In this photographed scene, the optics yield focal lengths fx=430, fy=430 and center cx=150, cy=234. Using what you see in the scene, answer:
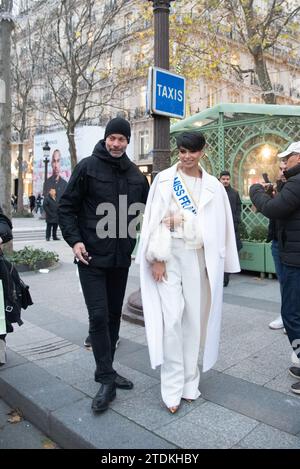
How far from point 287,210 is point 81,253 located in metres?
1.52

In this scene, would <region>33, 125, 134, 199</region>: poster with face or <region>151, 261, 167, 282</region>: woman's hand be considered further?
<region>33, 125, 134, 199</region>: poster with face

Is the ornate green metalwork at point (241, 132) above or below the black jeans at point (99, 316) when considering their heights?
above

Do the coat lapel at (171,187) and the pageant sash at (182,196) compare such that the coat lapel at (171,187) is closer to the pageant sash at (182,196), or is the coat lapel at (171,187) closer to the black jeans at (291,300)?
the pageant sash at (182,196)

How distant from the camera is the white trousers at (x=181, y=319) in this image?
3020mm

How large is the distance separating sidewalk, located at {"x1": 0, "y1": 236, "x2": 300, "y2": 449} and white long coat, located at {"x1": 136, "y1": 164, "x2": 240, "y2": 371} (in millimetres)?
391

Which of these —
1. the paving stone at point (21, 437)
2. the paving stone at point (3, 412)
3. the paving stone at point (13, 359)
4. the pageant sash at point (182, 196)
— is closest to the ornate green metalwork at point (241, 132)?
the pageant sash at point (182, 196)

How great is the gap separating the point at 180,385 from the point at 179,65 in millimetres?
14968

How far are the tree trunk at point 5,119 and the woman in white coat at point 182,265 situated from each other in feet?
20.6

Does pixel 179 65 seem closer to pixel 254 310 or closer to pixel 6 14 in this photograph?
pixel 6 14

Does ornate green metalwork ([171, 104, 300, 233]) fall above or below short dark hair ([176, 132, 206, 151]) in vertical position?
above

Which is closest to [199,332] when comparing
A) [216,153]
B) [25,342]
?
[25,342]

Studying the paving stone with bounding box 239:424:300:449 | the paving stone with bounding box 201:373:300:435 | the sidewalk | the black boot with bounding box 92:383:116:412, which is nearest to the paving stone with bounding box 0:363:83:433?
the sidewalk

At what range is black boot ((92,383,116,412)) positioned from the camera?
3.00 meters

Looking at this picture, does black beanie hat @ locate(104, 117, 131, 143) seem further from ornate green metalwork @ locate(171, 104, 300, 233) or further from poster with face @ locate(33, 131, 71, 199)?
poster with face @ locate(33, 131, 71, 199)
